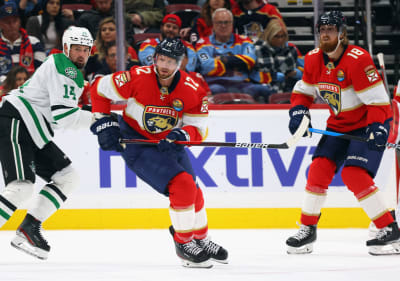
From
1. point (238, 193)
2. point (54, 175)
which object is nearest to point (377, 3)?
point (238, 193)

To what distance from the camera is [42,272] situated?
3.38 m

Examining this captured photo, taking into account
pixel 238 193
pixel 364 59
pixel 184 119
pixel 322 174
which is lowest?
pixel 238 193

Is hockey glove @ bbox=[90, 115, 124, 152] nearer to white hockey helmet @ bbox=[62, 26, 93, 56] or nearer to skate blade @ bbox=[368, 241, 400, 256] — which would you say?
white hockey helmet @ bbox=[62, 26, 93, 56]

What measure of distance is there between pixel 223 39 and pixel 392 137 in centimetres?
157

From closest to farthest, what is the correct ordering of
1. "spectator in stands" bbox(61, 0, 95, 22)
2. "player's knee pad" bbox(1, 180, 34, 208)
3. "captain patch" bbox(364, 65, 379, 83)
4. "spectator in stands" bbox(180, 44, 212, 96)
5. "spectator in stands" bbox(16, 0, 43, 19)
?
"player's knee pad" bbox(1, 180, 34, 208) < "captain patch" bbox(364, 65, 379, 83) < "spectator in stands" bbox(180, 44, 212, 96) < "spectator in stands" bbox(61, 0, 95, 22) < "spectator in stands" bbox(16, 0, 43, 19)

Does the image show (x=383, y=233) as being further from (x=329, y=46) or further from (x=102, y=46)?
(x=102, y=46)

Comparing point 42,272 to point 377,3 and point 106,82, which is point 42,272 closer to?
point 106,82

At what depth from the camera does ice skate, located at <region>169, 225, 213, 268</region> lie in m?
3.50

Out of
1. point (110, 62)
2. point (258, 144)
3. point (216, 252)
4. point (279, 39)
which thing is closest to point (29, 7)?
point (110, 62)

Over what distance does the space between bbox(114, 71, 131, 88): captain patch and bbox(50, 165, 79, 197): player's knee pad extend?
602mm

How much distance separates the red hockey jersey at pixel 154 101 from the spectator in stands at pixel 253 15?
186 centimetres

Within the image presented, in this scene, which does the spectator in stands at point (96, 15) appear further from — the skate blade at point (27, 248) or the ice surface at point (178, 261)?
the skate blade at point (27, 248)

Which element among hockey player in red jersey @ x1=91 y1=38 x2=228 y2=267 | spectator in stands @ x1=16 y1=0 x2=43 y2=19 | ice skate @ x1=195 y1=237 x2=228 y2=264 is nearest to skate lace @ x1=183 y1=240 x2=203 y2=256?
hockey player in red jersey @ x1=91 y1=38 x2=228 y2=267

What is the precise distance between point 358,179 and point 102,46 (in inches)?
91.5
